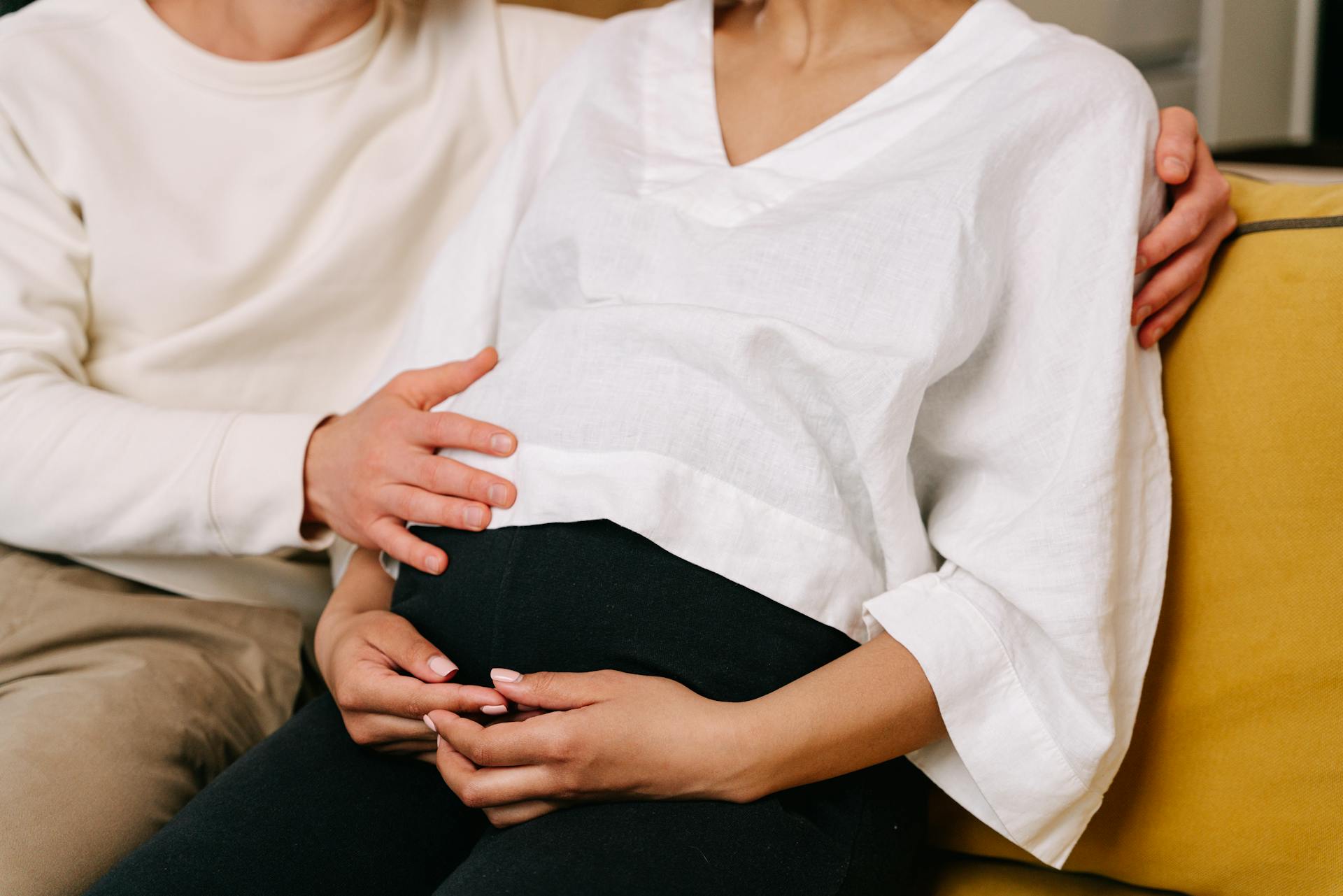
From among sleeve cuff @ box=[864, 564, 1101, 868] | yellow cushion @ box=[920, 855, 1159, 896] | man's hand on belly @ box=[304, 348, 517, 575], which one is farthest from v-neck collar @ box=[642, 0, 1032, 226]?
yellow cushion @ box=[920, 855, 1159, 896]

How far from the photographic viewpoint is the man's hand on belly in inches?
31.9

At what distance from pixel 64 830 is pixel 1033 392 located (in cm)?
79

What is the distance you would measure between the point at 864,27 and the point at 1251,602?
558mm

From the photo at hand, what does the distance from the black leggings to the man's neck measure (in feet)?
2.02

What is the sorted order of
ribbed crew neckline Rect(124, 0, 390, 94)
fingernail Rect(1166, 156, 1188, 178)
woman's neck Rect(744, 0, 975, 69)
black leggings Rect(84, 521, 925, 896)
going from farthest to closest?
ribbed crew neckline Rect(124, 0, 390, 94) < woman's neck Rect(744, 0, 975, 69) < fingernail Rect(1166, 156, 1188, 178) < black leggings Rect(84, 521, 925, 896)

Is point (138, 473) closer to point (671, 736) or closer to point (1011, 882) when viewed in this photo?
point (671, 736)

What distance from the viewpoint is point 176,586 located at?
42.3 inches

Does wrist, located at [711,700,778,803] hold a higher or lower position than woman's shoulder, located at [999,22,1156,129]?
lower

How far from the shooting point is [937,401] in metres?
0.80

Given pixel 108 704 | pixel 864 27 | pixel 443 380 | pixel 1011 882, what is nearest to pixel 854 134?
pixel 864 27

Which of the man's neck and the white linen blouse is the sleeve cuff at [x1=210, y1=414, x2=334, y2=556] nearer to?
the white linen blouse

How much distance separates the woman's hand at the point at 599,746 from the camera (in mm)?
674

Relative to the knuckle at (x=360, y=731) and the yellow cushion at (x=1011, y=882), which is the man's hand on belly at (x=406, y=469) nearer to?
the knuckle at (x=360, y=731)

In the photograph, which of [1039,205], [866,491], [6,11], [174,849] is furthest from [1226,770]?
[6,11]
